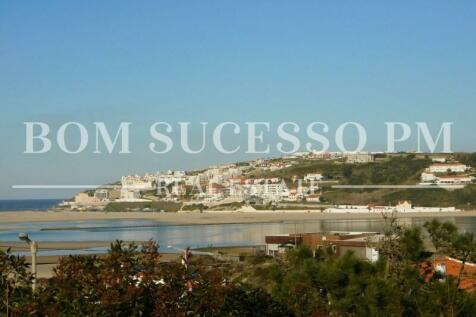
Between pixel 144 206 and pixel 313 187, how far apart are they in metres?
20.0

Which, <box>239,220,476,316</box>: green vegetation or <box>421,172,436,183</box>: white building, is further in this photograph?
<box>421,172,436,183</box>: white building

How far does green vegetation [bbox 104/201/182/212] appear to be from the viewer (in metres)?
85.2

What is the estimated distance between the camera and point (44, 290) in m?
4.66

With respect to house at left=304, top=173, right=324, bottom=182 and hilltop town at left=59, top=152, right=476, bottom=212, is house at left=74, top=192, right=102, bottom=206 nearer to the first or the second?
hilltop town at left=59, top=152, right=476, bottom=212

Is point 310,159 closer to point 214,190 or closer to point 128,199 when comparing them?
point 214,190

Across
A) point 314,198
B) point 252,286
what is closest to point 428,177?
point 314,198

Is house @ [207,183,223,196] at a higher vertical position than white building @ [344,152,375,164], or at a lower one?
lower

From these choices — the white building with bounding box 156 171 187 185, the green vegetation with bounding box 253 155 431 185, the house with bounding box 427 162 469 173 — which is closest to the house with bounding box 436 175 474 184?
the house with bounding box 427 162 469 173

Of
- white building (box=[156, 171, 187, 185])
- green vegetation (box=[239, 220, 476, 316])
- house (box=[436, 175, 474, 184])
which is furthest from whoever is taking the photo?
white building (box=[156, 171, 187, 185])

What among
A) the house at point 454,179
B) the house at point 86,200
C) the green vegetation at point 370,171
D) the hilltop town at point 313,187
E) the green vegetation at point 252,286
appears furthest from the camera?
the house at point 86,200

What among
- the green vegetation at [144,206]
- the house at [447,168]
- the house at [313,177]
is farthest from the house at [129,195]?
the house at [447,168]

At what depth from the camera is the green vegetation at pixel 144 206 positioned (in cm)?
8519

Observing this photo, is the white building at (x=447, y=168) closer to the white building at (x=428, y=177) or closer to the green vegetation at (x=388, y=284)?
the white building at (x=428, y=177)

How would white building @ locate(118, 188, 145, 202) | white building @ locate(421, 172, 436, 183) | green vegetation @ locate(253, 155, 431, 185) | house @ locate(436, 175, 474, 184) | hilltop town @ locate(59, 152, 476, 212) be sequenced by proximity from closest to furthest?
hilltop town @ locate(59, 152, 476, 212)
house @ locate(436, 175, 474, 184)
white building @ locate(421, 172, 436, 183)
green vegetation @ locate(253, 155, 431, 185)
white building @ locate(118, 188, 145, 202)
